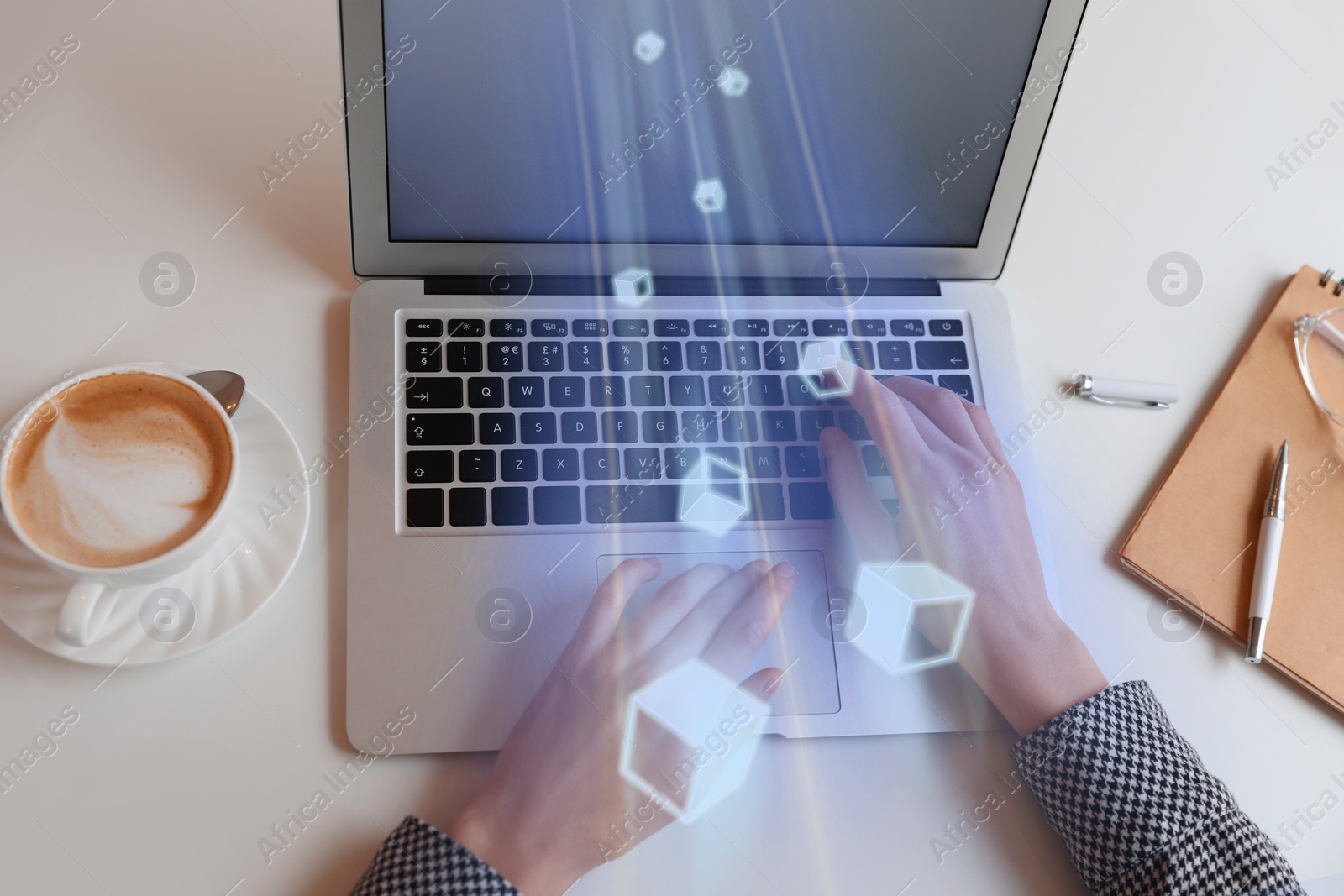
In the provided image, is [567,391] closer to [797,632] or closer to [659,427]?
[659,427]

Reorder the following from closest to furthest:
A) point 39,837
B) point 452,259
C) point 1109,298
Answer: point 39,837, point 452,259, point 1109,298

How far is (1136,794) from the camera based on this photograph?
0.52 metres

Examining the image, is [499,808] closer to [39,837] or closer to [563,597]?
[563,597]

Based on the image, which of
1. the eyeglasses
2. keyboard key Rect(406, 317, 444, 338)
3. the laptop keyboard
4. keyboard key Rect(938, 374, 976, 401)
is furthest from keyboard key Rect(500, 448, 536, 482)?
the eyeglasses

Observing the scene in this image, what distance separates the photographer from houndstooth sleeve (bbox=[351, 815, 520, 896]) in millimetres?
459

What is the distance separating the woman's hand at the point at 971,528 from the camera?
565 mm

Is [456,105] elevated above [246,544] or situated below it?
above

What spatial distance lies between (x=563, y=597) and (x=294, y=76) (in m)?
0.51

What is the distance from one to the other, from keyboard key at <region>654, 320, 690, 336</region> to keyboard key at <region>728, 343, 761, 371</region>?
0.11 feet

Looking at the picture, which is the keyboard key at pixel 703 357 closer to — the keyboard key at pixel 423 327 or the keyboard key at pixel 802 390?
the keyboard key at pixel 802 390

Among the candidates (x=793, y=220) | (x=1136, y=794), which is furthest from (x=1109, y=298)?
(x=1136, y=794)

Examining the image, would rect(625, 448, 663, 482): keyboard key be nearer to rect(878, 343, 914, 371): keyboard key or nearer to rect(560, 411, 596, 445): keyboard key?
rect(560, 411, 596, 445): keyboard key

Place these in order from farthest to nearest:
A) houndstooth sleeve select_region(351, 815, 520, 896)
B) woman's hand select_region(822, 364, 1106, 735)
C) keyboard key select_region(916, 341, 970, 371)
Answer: keyboard key select_region(916, 341, 970, 371) < woman's hand select_region(822, 364, 1106, 735) < houndstooth sleeve select_region(351, 815, 520, 896)

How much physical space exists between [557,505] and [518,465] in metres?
0.04
